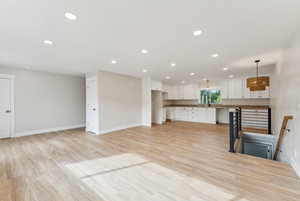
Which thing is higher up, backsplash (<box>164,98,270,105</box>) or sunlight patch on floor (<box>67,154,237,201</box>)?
backsplash (<box>164,98,270,105</box>)

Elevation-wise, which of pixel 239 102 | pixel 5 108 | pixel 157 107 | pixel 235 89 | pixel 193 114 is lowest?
pixel 193 114

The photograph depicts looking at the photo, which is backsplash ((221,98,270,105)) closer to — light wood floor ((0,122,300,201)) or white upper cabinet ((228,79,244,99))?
white upper cabinet ((228,79,244,99))

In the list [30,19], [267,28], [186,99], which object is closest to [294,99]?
[267,28]

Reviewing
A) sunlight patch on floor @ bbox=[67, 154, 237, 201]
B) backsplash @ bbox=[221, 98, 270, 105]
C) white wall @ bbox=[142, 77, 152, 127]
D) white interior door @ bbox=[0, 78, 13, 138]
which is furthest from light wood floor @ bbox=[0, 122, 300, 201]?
backsplash @ bbox=[221, 98, 270, 105]

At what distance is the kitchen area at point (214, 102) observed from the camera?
245 inches

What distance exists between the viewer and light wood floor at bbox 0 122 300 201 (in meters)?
1.88

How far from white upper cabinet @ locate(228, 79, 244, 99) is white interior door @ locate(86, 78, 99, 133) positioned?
6.59 metres

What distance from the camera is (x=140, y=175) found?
93.7 inches

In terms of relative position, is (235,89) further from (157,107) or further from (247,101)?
(157,107)

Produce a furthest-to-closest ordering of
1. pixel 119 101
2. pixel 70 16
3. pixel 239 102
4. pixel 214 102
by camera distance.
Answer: pixel 214 102 → pixel 239 102 → pixel 119 101 → pixel 70 16

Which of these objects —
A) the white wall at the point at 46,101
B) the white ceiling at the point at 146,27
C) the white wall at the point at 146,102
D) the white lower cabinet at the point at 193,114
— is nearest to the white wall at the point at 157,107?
the white wall at the point at 146,102

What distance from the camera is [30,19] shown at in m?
2.02

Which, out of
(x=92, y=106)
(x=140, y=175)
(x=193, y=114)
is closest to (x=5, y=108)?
(x=92, y=106)

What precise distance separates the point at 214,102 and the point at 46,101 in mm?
8430
